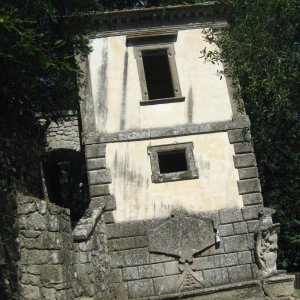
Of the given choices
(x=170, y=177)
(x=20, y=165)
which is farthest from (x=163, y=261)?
(x=20, y=165)

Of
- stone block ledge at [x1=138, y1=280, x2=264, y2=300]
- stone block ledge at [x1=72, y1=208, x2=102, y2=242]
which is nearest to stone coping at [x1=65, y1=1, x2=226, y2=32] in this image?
stone block ledge at [x1=72, y1=208, x2=102, y2=242]

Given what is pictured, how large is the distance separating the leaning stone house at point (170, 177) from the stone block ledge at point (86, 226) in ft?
0.10

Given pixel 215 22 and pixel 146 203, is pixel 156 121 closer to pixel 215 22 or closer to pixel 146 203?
pixel 146 203

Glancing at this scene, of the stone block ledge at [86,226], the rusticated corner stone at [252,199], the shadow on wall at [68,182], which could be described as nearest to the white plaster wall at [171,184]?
the rusticated corner stone at [252,199]

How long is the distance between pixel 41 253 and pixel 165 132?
4370mm

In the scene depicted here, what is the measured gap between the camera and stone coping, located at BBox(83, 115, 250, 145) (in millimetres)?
9852

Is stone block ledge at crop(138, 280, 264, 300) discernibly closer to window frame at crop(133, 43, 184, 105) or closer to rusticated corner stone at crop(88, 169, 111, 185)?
rusticated corner stone at crop(88, 169, 111, 185)

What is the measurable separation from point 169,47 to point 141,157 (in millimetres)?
2646

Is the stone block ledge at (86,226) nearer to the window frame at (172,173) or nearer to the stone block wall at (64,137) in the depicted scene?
the window frame at (172,173)

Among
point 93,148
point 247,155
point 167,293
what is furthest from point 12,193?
point 247,155

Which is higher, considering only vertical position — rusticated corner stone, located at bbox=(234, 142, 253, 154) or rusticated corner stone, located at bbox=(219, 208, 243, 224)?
rusticated corner stone, located at bbox=(234, 142, 253, 154)

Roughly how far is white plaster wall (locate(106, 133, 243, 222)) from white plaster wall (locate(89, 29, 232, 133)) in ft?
1.53

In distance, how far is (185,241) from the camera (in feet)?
30.2

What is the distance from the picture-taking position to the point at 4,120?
732cm
